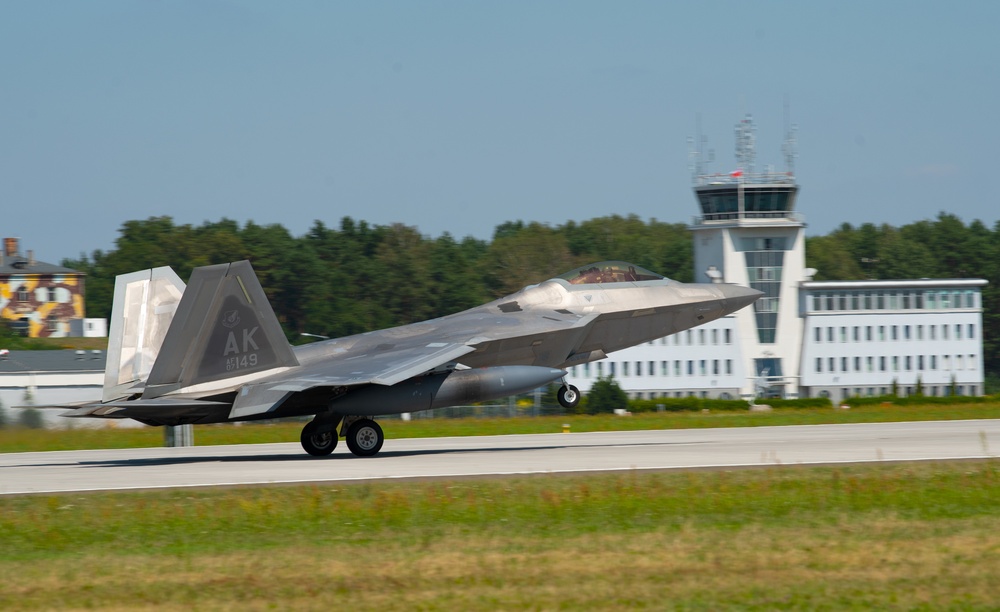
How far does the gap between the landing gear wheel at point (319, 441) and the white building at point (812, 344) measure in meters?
64.4

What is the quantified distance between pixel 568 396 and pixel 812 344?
2718 inches

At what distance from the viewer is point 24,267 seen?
119 metres

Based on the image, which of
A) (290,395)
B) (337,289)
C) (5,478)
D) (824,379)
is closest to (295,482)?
(290,395)

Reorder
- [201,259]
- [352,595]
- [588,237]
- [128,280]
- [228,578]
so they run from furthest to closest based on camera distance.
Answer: [588,237] → [201,259] → [128,280] → [228,578] → [352,595]

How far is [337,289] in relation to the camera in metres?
116

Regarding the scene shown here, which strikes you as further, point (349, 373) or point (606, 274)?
point (606, 274)

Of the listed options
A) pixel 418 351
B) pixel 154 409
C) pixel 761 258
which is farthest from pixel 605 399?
pixel 154 409

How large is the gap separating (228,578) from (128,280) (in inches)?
550

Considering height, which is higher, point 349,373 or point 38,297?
point 38,297

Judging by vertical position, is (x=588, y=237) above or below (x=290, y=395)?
above

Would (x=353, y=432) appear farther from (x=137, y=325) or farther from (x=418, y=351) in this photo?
(x=137, y=325)

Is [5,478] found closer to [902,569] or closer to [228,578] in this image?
[228,578]

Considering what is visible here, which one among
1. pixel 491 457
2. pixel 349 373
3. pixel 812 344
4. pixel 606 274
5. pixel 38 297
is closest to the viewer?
pixel 349 373

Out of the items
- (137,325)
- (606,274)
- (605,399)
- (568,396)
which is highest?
(606,274)
